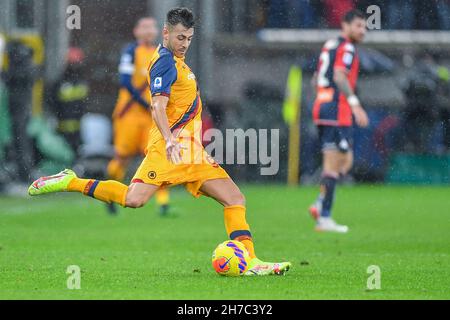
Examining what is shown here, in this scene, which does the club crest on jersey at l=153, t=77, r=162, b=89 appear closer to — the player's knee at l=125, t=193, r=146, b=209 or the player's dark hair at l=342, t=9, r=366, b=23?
the player's knee at l=125, t=193, r=146, b=209

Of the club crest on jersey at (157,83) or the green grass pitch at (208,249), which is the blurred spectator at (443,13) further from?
the club crest on jersey at (157,83)

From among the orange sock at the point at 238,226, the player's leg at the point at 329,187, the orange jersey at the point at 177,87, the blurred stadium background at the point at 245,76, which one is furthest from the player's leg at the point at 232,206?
the blurred stadium background at the point at 245,76

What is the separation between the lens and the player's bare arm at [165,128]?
27.3ft

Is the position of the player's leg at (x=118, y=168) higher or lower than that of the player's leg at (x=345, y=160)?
lower

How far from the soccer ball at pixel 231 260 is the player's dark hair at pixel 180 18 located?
155cm

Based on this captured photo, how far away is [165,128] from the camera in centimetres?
848

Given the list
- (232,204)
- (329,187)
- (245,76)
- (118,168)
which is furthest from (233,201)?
(245,76)

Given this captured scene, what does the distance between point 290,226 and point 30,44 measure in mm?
8632

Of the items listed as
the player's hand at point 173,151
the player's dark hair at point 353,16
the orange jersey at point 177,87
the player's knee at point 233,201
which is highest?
the player's dark hair at point 353,16

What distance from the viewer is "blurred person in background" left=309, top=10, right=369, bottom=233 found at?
13039 mm
